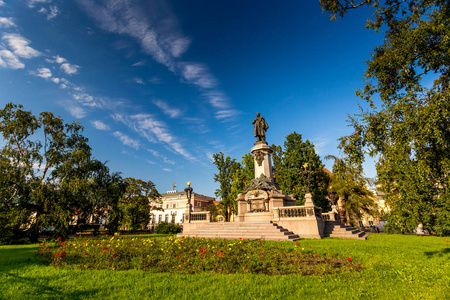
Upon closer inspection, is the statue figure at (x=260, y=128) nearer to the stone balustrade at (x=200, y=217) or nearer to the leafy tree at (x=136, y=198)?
the stone balustrade at (x=200, y=217)

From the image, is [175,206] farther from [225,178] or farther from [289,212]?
[289,212]

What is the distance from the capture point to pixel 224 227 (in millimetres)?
16688

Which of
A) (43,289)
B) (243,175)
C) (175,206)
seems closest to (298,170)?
(243,175)

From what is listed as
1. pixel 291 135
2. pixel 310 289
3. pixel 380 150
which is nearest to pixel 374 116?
pixel 380 150

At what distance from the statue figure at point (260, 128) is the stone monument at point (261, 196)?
0.90 meters

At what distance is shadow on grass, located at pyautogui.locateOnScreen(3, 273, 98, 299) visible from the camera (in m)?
4.46

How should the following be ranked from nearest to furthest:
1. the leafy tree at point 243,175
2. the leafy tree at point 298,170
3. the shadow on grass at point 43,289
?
the shadow on grass at point 43,289 → the leafy tree at point 298,170 → the leafy tree at point 243,175

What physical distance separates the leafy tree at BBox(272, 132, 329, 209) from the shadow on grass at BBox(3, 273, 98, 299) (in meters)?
28.8

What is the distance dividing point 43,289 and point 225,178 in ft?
107

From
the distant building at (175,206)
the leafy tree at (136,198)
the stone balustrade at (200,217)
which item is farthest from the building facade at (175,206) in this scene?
the stone balustrade at (200,217)

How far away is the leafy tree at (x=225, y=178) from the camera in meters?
36.5

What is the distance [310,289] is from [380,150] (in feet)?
17.9

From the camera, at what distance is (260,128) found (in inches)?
867

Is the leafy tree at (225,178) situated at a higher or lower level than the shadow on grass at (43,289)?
higher
